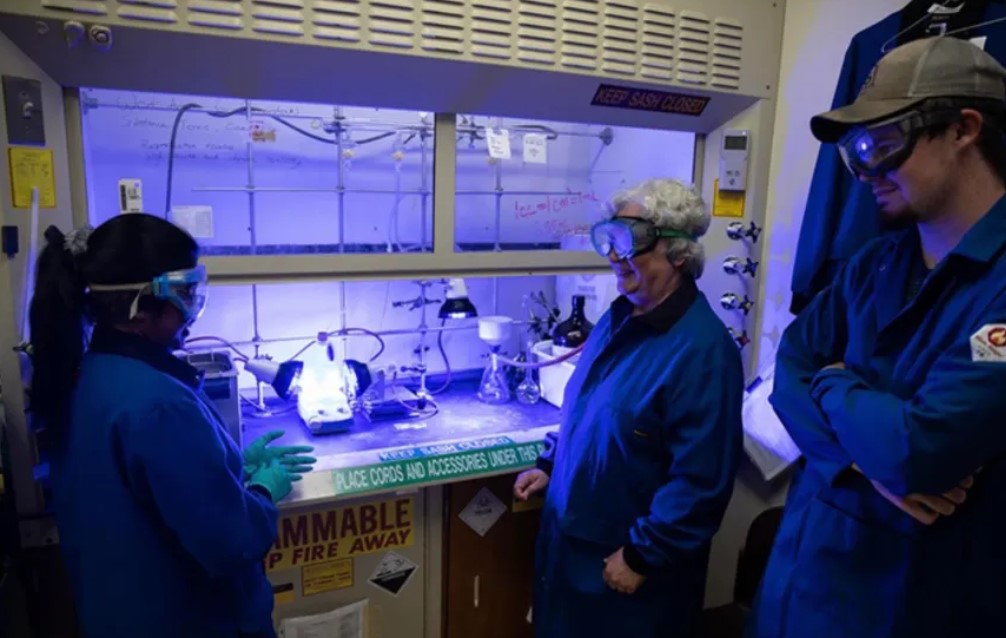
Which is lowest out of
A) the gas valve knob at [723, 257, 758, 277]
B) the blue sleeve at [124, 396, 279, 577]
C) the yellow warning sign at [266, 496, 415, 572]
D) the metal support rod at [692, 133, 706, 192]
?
the yellow warning sign at [266, 496, 415, 572]

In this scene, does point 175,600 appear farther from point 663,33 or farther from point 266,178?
point 663,33

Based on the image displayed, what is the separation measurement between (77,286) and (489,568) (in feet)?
4.55

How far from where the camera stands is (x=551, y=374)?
2.34 metres

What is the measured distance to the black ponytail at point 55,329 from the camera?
118cm

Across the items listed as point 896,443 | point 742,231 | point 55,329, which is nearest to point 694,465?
point 896,443

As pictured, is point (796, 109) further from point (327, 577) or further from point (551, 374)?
point (327, 577)

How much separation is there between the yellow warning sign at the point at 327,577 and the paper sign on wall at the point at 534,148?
141 cm

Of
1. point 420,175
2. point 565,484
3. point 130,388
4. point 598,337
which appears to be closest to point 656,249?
point 598,337

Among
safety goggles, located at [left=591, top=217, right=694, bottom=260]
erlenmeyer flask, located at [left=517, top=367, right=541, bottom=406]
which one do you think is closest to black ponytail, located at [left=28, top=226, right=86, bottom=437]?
safety goggles, located at [left=591, top=217, right=694, bottom=260]

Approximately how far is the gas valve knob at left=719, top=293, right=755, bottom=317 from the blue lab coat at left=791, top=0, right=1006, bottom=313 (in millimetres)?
329

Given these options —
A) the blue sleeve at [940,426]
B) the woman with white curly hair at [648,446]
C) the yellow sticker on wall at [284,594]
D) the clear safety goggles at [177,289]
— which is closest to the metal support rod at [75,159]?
the clear safety goggles at [177,289]

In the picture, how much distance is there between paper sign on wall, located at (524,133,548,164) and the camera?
221 centimetres

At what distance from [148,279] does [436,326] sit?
4.33 feet

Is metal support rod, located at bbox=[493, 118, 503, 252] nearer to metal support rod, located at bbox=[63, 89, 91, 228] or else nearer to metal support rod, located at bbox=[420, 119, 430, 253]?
metal support rod, located at bbox=[420, 119, 430, 253]
